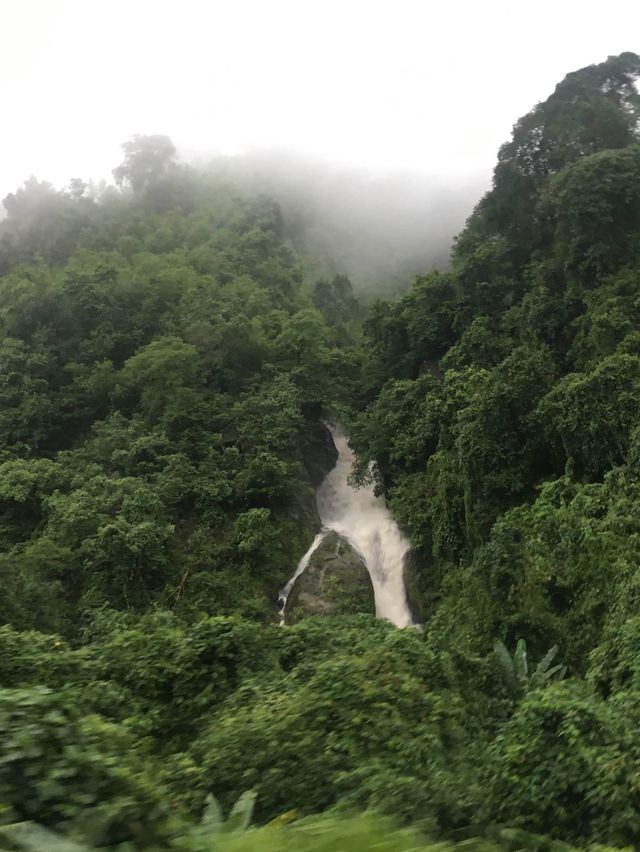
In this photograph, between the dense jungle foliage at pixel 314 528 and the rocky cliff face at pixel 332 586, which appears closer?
the dense jungle foliage at pixel 314 528

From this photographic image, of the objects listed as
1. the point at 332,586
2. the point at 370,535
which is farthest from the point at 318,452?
the point at 332,586

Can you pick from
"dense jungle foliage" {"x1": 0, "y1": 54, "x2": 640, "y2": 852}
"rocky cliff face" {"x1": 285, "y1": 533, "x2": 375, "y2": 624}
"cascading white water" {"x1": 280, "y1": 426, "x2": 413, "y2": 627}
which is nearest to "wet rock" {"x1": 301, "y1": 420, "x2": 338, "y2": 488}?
"dense jungle foliage" {"x1": 0, "y1": 54, "x2": 640, "y2": 852}

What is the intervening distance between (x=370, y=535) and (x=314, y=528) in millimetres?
2094

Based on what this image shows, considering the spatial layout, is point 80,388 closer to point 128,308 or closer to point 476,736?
point 128,308

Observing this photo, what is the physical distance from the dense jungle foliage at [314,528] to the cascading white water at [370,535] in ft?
2.82

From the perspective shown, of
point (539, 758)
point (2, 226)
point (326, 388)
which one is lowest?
point (539, 758)

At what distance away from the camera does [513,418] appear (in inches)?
599

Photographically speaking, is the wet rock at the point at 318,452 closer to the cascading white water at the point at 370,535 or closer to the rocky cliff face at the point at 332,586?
the cascading white water at the point at 370,535

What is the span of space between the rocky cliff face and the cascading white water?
453 mm

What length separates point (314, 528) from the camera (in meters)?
21.7

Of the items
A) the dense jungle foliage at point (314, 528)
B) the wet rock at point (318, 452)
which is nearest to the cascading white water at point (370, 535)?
the wet rock at point (318, 452)

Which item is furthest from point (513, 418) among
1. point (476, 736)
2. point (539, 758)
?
point (539, 758)

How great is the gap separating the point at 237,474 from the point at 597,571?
1270 centimetres

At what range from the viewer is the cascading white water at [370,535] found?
19.4 m
